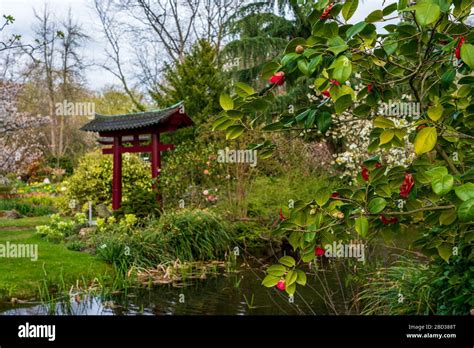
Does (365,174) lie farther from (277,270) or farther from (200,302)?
(200,302)

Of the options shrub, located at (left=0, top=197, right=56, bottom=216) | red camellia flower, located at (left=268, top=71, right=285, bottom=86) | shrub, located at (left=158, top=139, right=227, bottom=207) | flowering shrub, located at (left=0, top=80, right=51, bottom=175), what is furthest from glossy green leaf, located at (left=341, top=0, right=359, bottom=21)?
shrub, located at (left=0, top=197, right=56, bottom=216)

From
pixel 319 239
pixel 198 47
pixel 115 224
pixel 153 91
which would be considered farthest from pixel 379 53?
pixel 153 91

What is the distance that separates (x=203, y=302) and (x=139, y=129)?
3531 mm

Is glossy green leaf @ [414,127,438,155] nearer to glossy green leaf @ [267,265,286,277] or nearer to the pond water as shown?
glossy green leaf @ [267,265,286,277]

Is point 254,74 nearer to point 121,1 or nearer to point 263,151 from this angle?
point 121,1

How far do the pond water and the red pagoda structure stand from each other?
254cm

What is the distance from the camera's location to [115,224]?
18.9 feet

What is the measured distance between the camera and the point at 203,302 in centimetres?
372

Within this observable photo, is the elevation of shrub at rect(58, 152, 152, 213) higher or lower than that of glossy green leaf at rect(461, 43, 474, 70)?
lower

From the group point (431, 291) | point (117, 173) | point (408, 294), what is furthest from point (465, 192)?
point (117, 173)

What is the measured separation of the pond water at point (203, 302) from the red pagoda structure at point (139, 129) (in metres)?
2.54

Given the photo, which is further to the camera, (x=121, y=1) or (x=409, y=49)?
(x=121, y=1)

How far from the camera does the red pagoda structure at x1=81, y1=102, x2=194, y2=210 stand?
6.45 metres

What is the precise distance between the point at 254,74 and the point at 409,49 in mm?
7031
